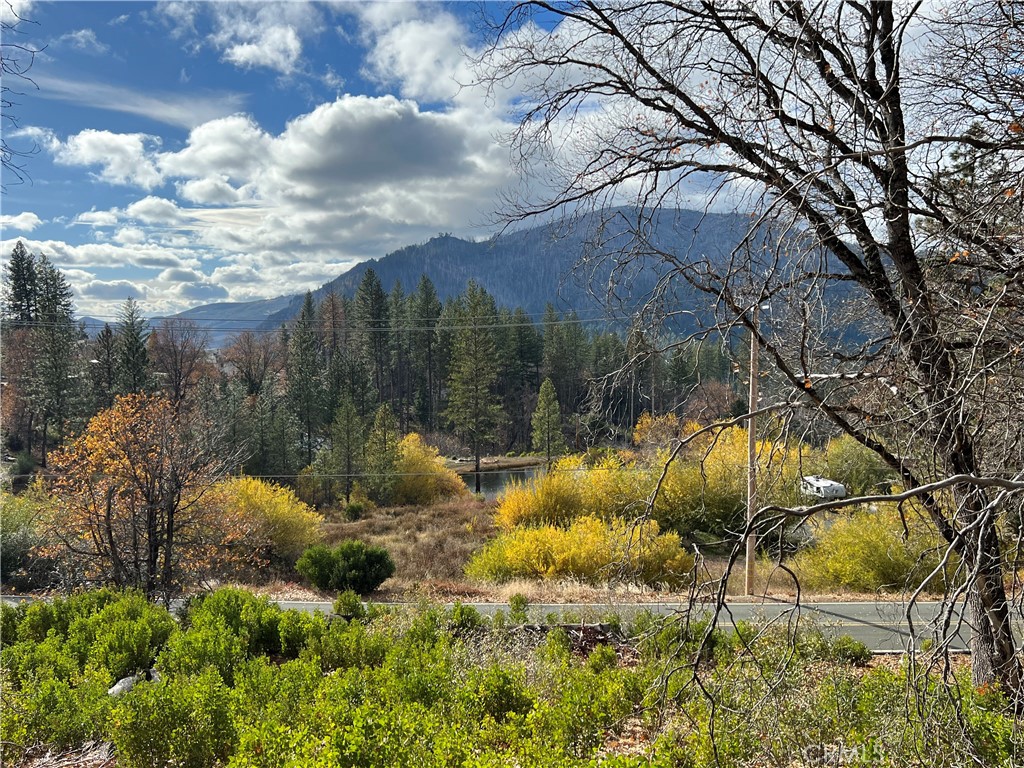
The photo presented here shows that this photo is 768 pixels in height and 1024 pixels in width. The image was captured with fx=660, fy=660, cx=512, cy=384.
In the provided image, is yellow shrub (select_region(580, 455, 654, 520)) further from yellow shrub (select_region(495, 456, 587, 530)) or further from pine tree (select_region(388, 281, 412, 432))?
pine tree (select_region(388, 281, 412, 432))

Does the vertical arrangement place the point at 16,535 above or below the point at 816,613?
below

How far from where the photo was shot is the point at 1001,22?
157 inches

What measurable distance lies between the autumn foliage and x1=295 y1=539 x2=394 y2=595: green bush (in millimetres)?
2355

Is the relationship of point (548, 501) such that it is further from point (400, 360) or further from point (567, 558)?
point (400, 360)

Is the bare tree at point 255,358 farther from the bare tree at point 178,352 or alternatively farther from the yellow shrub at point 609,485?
the yellow shrub at point 609,485

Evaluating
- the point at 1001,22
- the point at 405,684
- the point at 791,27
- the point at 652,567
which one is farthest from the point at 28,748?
the point at 652,567

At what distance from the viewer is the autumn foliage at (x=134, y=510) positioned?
12.2 m

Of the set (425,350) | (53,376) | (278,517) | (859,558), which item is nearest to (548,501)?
(278,517)

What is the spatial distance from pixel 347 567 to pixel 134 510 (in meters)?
4.72

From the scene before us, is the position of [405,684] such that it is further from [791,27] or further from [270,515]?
[270,515]

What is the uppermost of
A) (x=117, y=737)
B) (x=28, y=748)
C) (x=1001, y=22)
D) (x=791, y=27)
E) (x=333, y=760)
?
(x=791, y=27)

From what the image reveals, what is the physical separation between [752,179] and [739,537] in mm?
2326

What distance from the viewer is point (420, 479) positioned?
41.2 metres

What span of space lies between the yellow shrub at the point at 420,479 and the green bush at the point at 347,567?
24.2 metres
